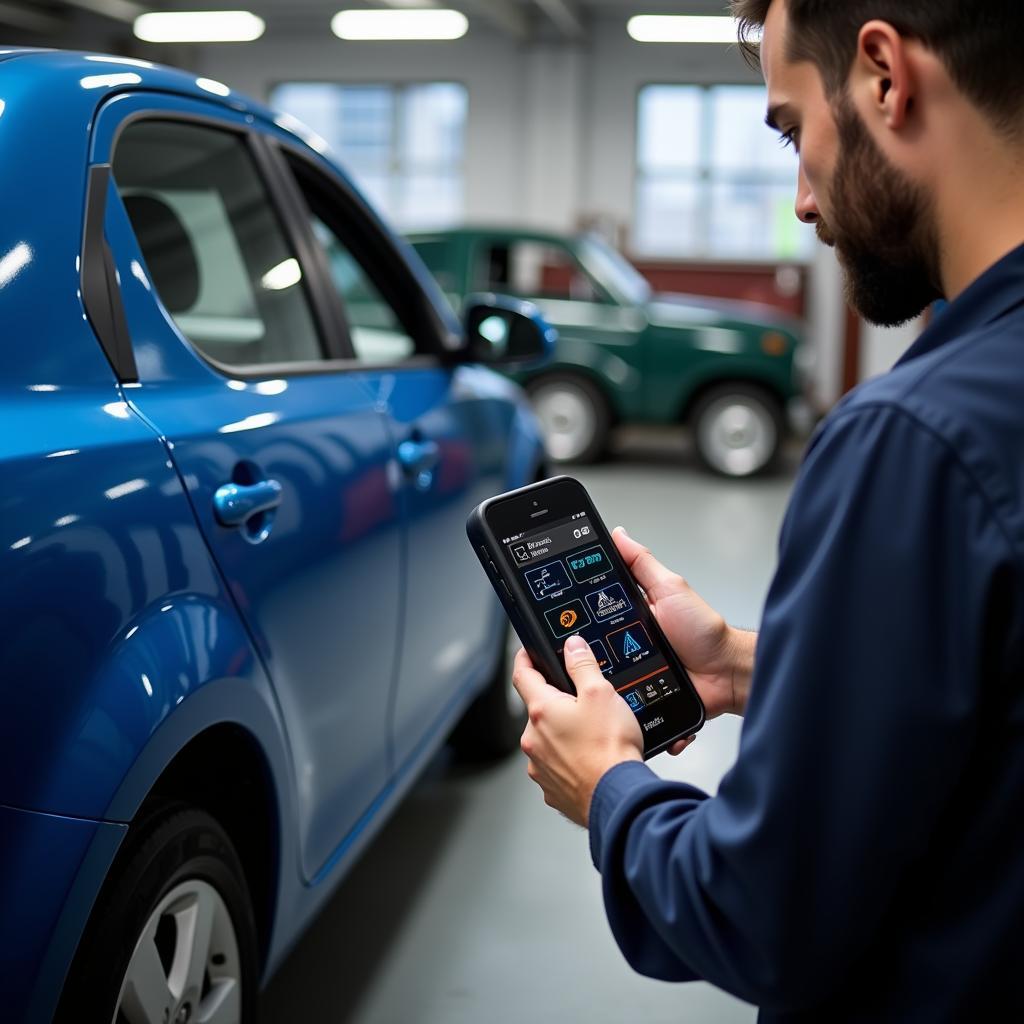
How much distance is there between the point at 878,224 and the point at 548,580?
54 cm

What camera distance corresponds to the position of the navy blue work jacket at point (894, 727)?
713 millimetres

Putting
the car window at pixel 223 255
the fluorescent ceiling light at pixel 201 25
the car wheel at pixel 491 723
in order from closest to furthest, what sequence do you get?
1. the car window at pixel 223 255
2. the car wheel at pixel 491 723
3. the fluorescent ceiling light at pixel 201 25

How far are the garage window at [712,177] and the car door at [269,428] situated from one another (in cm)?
1167

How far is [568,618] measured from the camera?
4.02 ft

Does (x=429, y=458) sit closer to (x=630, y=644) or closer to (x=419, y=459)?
(x=419, y=459)

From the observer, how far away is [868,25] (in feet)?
2.58

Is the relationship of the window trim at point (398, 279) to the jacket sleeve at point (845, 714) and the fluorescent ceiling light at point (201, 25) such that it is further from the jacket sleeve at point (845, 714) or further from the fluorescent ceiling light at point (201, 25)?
the fluorescent ceiling light at point (201, 25)

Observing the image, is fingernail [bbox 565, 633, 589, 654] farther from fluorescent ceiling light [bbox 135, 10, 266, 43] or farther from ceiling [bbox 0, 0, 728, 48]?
fluorescent ceiling light [bbox 135, 10, 266, 43]

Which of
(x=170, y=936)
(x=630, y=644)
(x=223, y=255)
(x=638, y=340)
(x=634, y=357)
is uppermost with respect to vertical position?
(x=223, y=255)

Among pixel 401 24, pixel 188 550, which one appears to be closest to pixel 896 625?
pixel 188 550

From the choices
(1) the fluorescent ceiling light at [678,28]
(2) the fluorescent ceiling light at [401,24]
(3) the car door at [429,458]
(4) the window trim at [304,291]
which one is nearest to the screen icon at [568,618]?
(4) the window trim at [304,291]

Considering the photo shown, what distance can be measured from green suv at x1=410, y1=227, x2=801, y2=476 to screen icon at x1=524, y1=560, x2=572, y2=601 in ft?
23.7

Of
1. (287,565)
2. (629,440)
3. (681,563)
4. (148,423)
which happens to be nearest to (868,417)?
(148,423)

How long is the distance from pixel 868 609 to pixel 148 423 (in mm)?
980
